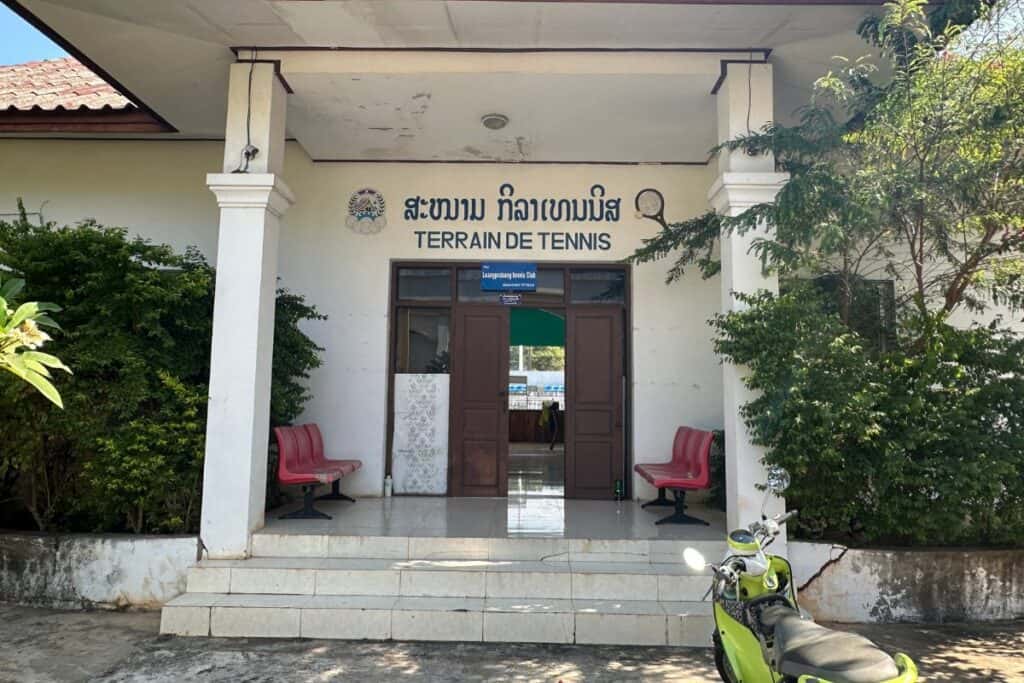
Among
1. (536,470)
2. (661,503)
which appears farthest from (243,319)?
(536,470)

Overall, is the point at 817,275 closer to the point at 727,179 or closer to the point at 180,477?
the point at 727,179

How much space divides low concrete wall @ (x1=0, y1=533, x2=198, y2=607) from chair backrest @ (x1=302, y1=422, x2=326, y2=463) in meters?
1.60

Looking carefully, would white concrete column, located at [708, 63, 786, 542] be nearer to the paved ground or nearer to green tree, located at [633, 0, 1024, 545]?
green tree, located at [633, 0, 1024, 545]

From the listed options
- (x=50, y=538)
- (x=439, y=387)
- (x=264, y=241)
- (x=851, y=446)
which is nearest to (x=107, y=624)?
(x=50, y=538)

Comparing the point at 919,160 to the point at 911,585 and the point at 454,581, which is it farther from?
the point at 454,581

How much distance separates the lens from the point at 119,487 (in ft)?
14.8

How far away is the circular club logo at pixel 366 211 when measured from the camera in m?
6.83

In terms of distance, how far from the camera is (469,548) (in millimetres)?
4664

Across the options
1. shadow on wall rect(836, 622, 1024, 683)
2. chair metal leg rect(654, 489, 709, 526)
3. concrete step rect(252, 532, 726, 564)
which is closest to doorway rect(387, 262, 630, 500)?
chair metal leg rect(654, 489, 709, 526)

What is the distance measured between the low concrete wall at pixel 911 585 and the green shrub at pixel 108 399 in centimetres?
442

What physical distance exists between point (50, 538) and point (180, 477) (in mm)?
944

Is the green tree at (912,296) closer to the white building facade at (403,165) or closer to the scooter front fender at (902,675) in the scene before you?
the white building facade at (403,165)

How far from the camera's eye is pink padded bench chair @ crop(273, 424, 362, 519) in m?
5.26

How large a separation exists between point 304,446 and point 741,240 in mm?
4019
